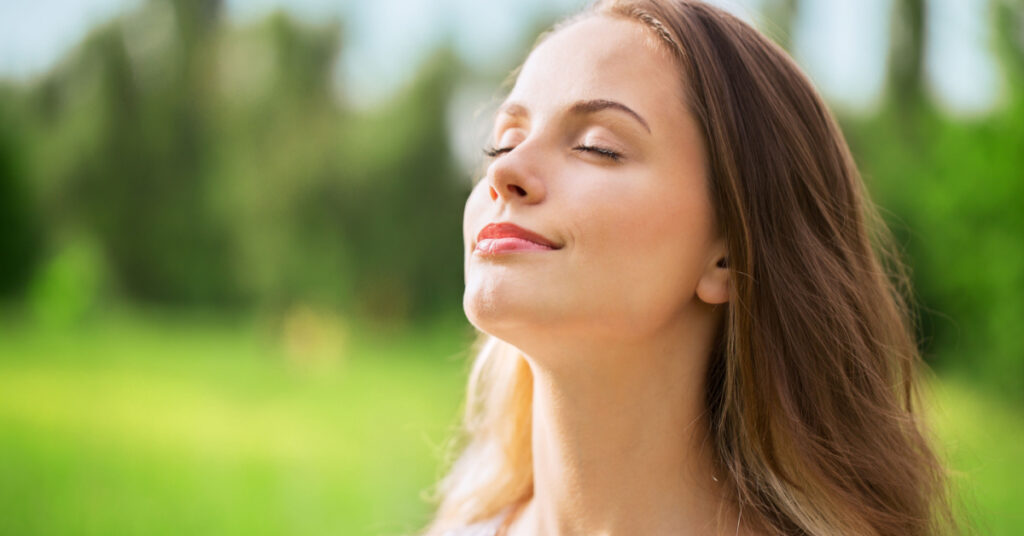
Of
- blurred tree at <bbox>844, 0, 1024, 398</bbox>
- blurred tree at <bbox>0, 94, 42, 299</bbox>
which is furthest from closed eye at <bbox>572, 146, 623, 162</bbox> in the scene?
blurred tree at <bbox>0, 94, 42, 299</bbox>

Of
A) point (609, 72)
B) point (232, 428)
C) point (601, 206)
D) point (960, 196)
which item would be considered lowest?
point (232, 428)

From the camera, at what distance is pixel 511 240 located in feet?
2.61

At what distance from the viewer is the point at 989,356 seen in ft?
8.30

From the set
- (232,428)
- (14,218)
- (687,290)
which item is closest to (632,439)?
(687,290)

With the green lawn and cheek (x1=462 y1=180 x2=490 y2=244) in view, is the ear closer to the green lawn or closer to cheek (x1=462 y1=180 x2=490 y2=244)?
cheek (x1=462 y1=180 x2=490 y2=244)

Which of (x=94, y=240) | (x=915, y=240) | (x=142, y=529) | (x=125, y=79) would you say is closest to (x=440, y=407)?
(x=142, y=529)

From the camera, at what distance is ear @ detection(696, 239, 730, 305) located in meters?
0.85

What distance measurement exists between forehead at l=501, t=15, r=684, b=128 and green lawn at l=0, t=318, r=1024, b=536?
153 centimetres

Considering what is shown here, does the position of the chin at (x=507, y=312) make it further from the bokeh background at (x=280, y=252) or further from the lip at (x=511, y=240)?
the bokeh background at (x=280, y=252)

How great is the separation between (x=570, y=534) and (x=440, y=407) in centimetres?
179

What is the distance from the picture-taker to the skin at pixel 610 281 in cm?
78

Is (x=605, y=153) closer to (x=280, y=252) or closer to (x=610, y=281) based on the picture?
(x=610, y=281)

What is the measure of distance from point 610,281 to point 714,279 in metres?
0.14

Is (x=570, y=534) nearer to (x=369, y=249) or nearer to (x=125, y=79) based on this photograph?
(x=369, y=249)
